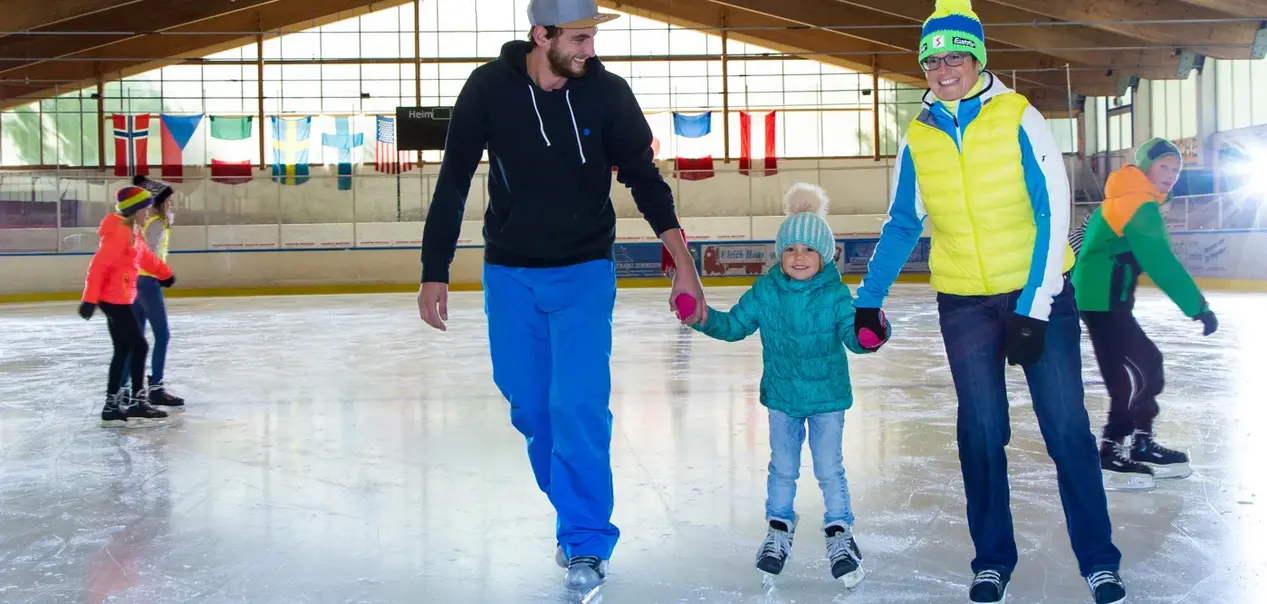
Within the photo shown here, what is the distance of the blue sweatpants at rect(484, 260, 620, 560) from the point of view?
3070mm

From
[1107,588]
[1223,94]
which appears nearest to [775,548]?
[1107,588]

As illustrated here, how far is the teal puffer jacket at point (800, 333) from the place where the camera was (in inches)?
122

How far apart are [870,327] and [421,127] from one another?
2024 centimetres

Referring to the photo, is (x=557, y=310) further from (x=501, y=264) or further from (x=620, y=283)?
(x=620, y=283)

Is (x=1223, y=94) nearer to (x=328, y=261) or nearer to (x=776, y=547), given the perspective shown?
(x=328, y=261)

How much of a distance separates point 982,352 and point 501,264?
4.05ft

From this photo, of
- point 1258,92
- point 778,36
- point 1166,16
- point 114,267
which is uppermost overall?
point 778,36

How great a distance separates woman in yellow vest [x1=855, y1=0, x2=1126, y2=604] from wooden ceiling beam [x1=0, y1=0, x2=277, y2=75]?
2583cm

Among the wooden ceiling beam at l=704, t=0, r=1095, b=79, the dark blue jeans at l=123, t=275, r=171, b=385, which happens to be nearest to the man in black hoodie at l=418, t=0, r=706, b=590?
the dark blue jeans at l=123, t=275, r=171, b=385

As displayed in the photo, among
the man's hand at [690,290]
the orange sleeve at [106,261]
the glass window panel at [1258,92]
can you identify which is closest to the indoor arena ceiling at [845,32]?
the glass window panel at [1258,92]

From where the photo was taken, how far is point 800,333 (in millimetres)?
3113

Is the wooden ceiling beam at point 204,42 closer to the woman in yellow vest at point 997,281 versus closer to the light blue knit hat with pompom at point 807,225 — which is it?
the light blue knit hat with pompom at point 807,225

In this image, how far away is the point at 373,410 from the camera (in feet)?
20.8

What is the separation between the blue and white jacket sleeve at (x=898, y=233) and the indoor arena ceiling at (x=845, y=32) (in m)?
16.6
